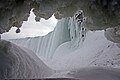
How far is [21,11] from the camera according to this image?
1304mm

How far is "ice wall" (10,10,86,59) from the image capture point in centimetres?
504

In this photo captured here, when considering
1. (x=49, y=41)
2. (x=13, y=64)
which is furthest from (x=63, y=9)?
(x=49, y=41)

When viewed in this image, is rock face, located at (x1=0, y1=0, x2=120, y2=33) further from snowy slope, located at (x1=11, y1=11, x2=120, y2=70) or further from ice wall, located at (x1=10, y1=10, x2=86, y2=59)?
ice wall, located at (x1=10, y1=10, x2=86, y2=59)

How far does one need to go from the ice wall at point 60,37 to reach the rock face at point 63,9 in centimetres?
227

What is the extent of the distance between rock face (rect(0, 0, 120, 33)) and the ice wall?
2.27 metres

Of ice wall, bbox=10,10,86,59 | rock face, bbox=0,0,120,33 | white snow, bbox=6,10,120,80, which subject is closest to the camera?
rock face, bbox=0,0,120,33

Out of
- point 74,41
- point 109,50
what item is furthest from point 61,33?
point 109,50

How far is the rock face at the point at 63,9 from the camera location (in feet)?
4.11

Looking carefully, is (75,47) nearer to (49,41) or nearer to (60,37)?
(60,37)

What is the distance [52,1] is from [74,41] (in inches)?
166

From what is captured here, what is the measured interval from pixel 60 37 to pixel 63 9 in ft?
16.3

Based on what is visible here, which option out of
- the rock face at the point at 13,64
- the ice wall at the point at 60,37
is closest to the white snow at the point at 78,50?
the ice wall at the point at 60,37

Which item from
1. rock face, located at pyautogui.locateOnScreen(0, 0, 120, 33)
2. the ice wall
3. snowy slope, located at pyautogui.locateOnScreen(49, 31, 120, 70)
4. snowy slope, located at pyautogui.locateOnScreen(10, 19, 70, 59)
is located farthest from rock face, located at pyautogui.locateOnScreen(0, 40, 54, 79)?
snowy slope, located at pyautogui.locateOnScreen(10, 19, 70, 59)

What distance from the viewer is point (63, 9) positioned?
4.54ft
